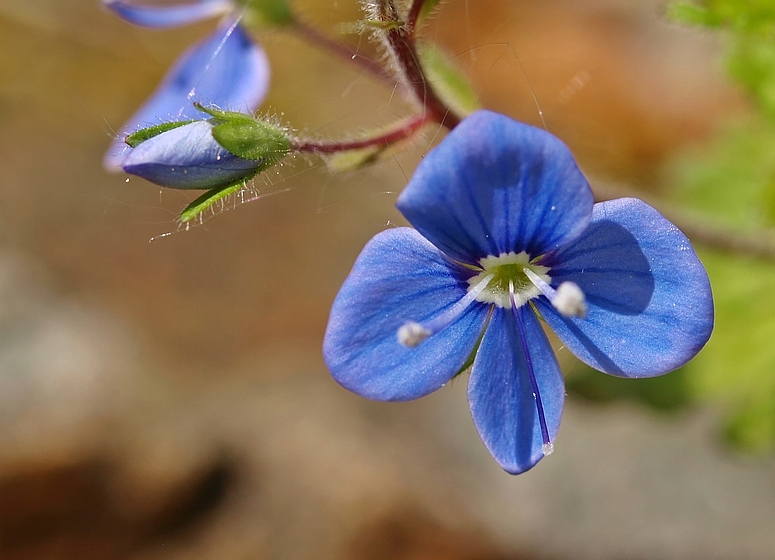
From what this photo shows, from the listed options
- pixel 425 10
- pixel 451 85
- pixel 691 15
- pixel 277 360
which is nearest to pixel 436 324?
pixel 425 10

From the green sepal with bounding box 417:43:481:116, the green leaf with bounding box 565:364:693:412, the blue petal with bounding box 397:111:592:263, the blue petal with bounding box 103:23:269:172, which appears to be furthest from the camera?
the green leaf with bounding box 565:364:693:412

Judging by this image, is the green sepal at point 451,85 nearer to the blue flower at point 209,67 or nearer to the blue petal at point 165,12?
the blue flower at point 209,67

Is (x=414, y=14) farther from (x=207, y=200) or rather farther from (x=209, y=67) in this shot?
(x=209, y=67)

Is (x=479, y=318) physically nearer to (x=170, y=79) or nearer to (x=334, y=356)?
(x=334, y=356)

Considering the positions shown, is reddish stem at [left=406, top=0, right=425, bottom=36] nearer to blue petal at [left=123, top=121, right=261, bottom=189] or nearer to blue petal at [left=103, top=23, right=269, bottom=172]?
blue petal at [left=123, top=121, right=261, bottom=189]

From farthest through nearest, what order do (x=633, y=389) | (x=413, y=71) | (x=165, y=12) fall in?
(x=633, y=389) < (x=165, y=12) < (x=413, y=71)

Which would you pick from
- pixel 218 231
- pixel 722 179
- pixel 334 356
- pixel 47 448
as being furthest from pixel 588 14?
pixel 334 356

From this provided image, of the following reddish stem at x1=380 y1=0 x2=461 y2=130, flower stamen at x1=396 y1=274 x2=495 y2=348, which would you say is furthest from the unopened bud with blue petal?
flower stamen at x1=396 y1=274 x2=495 y2=348
